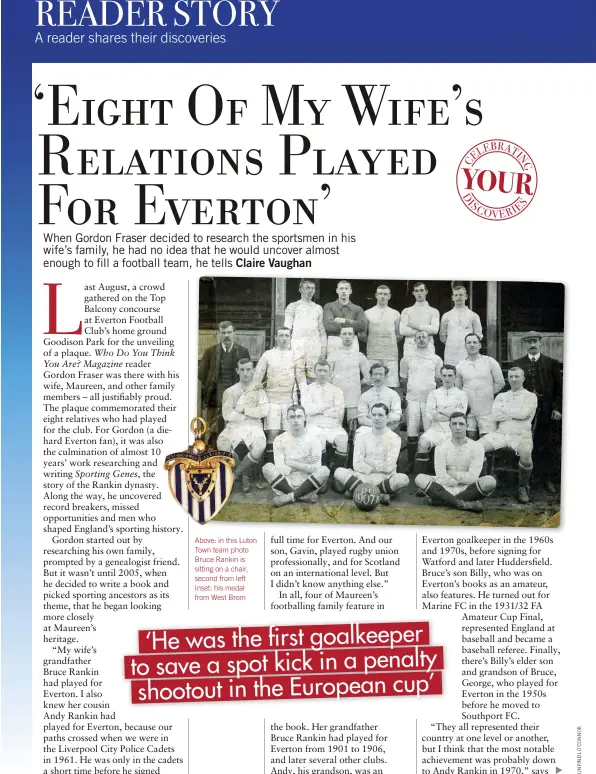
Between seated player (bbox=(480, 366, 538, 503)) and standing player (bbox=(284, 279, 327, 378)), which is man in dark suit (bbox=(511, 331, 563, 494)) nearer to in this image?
seated player (bbox=(480, 366, 538, 503))

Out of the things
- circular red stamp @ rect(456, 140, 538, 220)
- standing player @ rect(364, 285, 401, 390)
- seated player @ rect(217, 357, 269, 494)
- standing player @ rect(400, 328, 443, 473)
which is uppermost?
circular red stamp @ rect(456, 140, 538, 220)

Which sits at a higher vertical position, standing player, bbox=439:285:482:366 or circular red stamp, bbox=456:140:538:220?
circular red stamp, bbox=456:140:538:220

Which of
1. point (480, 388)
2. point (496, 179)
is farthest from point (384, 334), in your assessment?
point (496, 179)

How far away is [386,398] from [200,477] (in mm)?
1094

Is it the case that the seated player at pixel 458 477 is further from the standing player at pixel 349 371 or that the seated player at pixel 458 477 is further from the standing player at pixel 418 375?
the standing player at pixel 349 371

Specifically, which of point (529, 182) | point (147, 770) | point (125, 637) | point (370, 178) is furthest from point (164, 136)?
point (147, 770)

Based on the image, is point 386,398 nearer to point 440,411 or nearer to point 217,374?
point 440,411

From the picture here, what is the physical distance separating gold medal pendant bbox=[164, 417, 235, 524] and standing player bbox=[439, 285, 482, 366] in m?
1.32

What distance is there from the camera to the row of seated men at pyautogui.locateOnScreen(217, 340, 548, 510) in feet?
23.9

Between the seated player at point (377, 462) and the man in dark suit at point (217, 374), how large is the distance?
2.40 feet

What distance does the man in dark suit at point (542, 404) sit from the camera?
7.29 m

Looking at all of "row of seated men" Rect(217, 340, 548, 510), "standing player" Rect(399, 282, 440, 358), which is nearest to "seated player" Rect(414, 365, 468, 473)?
"row of seated men" Rect(217, 340, 548, 510)

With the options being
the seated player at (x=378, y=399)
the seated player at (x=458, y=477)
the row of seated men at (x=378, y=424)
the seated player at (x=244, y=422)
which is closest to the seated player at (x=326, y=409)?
the row of seated men at (x=378, y=424)

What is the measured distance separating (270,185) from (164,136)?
0.64 metres
